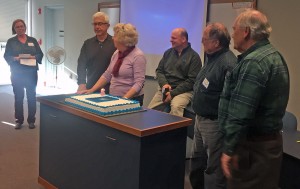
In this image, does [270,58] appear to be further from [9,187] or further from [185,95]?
[9,187]

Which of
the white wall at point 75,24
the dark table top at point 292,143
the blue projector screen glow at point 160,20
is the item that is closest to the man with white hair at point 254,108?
the dark table top at point 292,143

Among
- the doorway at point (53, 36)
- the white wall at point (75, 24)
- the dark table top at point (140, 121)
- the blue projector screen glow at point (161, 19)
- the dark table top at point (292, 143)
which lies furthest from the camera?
the doorway at point (53, 36)

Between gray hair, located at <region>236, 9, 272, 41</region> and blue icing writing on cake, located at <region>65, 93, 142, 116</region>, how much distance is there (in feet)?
3.03

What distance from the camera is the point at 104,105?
2.10m

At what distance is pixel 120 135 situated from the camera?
192 centimetres

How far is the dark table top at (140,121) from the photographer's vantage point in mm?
1831

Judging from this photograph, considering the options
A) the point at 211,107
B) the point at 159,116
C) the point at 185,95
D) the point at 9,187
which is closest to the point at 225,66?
the point at 211,107

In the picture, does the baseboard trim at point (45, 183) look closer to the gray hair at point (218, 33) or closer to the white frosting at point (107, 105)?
the white frosting at point (107, 105)

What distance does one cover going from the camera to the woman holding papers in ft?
13.8

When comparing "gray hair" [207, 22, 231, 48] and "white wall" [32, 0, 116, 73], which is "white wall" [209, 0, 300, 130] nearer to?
"gray hair" [207, 22, 231, 48]

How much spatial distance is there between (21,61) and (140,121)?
9.14ft

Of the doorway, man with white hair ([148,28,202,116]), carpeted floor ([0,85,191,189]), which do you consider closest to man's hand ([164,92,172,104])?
man with white hair ([148,28,202,116])

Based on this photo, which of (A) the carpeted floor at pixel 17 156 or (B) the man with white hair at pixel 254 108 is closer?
(B) the man with white hair at pixel 254 108

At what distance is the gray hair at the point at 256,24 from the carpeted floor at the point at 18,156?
165cm
